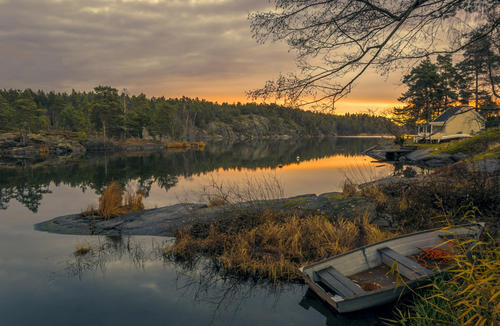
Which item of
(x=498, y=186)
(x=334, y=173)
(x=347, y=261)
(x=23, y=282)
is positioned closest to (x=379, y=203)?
(x=498, y=186)

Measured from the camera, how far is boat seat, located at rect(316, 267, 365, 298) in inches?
221

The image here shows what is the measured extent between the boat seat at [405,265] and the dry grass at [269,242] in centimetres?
148

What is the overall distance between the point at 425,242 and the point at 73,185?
83.4 ft

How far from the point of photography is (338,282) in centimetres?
592

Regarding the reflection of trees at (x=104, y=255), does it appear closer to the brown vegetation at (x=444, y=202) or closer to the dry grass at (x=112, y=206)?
the dry grass at (x=112, y=206)

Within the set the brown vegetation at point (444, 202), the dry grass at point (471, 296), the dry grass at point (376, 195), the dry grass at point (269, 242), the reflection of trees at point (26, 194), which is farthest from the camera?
the reflection of trees at point (26, 194)

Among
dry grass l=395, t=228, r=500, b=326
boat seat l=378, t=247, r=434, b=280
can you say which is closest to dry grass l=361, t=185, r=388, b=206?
boat seat l=378, t=247, r=434, b=280

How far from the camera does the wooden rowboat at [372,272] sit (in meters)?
5.43

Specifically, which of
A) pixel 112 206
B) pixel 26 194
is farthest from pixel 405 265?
pixel 26 194

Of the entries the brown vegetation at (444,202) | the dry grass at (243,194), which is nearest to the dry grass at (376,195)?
the brown vegetation at (444,202)

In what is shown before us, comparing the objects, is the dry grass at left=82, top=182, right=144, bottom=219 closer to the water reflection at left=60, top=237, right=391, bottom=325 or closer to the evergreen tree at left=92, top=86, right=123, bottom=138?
the water reflection at left=60, top=237, right=391, bottom=325

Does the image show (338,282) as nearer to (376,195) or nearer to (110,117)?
(376,195)

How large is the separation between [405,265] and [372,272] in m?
0.73

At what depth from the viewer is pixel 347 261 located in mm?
6594
